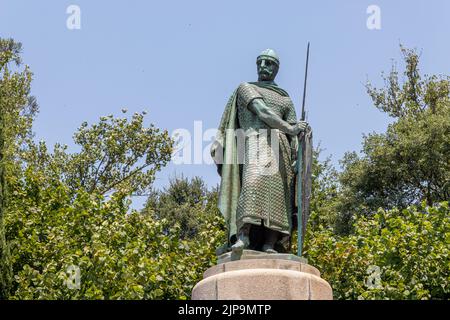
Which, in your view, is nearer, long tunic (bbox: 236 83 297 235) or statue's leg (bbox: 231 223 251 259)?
statue's leg (bbox: 231 223 251 259)

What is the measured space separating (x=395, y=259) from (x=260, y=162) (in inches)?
371

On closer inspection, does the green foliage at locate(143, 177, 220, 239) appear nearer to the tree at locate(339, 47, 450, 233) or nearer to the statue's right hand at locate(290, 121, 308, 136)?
the tree at locate(339, 47, 450, 233)

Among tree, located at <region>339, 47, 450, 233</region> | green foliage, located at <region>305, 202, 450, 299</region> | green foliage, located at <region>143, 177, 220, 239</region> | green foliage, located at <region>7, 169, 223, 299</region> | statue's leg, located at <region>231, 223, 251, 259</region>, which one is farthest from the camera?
green foliage, located at <region>143, 177, 220, 239</region>

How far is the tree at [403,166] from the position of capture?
28172 millimetres

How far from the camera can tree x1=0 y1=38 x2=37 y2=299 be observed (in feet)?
61.9

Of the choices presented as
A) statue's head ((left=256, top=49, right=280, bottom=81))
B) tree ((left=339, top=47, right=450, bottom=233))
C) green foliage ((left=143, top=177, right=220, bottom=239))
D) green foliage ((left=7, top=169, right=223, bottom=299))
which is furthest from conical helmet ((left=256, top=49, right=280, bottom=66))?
green foliage ((left=143, top=177, right=220, bottom=239))

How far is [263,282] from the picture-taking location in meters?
9.54

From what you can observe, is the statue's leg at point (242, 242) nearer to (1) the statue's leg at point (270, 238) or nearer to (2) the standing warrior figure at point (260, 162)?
(2) the standing warrior figure at point (260, 162)

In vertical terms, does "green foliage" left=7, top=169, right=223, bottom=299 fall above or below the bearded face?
below

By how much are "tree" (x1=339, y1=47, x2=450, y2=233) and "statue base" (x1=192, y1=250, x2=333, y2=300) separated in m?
18.7

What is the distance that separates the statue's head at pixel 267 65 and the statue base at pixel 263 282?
289 centimetres

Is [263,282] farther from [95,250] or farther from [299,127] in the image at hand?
[95,250]

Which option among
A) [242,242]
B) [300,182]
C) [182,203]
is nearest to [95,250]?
[300,182]
